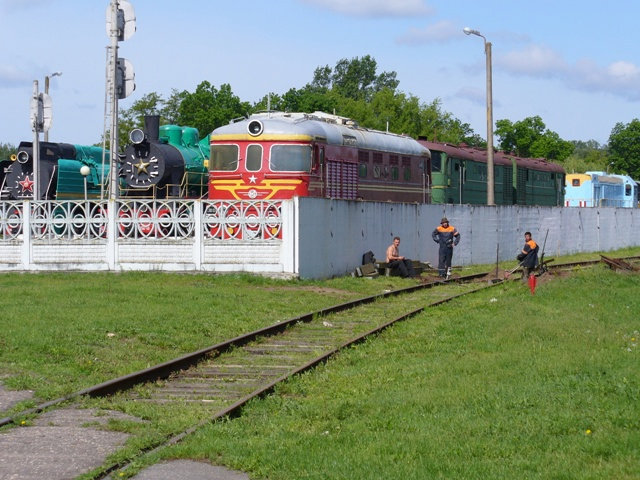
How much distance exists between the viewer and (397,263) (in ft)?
89.9

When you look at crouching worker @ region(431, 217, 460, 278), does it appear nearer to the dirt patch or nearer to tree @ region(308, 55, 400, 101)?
the dirt patch

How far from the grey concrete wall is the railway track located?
15.7 feet

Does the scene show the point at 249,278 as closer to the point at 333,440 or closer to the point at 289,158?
the point at 289,158

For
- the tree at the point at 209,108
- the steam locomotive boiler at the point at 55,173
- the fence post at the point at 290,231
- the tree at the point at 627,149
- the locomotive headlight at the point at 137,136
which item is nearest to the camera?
the fence post at the point at 290,231

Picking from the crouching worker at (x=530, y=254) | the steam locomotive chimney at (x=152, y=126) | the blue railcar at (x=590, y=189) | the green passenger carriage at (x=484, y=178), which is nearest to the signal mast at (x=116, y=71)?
the steam locomotive chimney at (x=152, y=126)

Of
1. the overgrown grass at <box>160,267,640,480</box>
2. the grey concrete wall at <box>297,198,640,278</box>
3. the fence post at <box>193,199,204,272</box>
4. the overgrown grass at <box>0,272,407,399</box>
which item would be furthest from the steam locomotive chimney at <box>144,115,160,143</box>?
the overgrown grass at <box>160,267,640,480</box>

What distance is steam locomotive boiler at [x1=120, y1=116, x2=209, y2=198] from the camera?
3102cm

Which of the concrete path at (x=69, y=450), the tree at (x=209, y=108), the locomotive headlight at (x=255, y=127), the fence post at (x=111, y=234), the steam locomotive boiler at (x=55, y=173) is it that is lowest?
the concrete path at (x=69, y=450)

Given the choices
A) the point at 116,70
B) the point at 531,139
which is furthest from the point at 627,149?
the point at 116,70

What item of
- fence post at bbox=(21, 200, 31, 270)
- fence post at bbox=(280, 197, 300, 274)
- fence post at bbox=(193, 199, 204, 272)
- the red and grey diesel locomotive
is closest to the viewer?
fence post at bbox=(280, 197, 300, 274)

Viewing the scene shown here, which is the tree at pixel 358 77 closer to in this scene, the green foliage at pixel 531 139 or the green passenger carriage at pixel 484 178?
the green foliage at pixel 531 139

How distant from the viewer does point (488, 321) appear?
645 inches

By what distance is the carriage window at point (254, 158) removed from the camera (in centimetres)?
2733

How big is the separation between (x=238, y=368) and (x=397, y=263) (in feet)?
49.0
